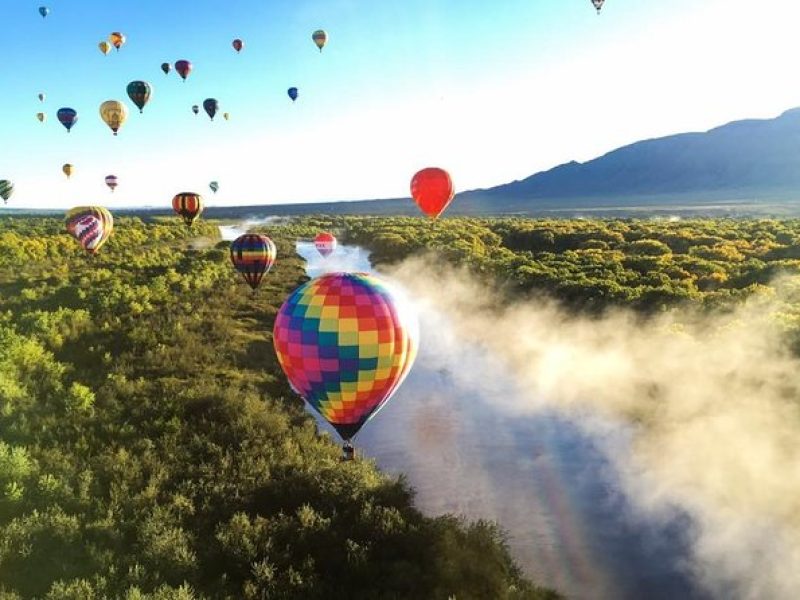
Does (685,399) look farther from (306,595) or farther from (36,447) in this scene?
(36,447)

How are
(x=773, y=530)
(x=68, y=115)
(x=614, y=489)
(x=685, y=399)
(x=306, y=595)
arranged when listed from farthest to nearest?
1. (x=68, y=115)
2. (x=685, y=399)
3. (x=614, y=489)
4. (x=773, y=530)
5. (x=306, y=595)

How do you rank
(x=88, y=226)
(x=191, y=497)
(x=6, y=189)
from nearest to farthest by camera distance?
1. (x=191, y=497)
2. (x=88, y=226)
3. (x=6, y=189)

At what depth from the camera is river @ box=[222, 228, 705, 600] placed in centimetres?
1303

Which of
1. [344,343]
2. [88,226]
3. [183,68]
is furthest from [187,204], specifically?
[344,343]

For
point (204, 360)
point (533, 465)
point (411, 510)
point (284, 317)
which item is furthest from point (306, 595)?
point (204, 360)

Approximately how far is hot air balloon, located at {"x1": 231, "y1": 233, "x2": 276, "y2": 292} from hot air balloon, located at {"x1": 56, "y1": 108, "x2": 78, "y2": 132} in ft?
86.7

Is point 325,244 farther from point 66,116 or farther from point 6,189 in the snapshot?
point 6,189

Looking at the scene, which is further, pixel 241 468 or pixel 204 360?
pixel 204 360

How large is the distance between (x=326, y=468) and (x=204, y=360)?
10.5 m

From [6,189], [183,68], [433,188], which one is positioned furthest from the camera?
[6,189]

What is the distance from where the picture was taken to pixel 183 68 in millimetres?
53969

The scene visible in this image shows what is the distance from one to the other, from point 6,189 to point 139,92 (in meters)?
43.2

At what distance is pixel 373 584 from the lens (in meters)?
11.2

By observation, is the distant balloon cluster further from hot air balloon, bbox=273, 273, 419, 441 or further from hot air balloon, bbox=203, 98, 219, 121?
hot air balloon, bbox=203, 98, 219, 121
